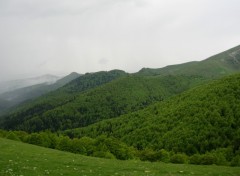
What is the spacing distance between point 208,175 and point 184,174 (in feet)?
8.81

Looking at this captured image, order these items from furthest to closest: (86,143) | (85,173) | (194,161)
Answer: (86,143) → (194,161) → (85,173)

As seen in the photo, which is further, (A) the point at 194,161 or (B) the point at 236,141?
(B) the point at 236,141

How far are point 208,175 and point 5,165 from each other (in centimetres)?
2102

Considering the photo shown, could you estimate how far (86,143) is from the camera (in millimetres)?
100312

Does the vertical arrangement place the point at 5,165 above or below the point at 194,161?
above

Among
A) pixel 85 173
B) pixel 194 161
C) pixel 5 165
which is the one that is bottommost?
pixel 194 161

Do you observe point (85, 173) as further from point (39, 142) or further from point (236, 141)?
point (236, 141)

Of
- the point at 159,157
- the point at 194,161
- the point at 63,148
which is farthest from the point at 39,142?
the point at 194,161

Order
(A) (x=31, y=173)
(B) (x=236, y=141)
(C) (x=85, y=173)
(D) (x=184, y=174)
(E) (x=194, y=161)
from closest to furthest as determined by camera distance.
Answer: (A) (x=31, y=173) < (C) (x=85, y=173) < (D) (x=184, y=174) < (E) (x=194, y=161) < (B) (x=236, y=141)

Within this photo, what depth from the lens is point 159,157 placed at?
106 m

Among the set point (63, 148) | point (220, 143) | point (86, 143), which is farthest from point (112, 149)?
point (220, 143)

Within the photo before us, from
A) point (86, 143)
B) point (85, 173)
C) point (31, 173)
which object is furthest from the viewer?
point (86, 143)

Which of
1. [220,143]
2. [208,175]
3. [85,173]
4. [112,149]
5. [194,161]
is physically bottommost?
[220,143]

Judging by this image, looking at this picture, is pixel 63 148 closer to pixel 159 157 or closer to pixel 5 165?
pixel 159 157
